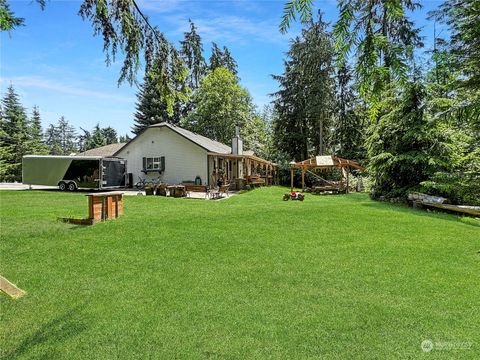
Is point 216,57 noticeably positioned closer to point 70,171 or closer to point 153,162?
point 153,162

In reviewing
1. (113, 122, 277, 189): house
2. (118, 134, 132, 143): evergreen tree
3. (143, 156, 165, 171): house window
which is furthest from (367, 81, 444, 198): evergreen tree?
(118, 134, 132, 143): evergreen tree

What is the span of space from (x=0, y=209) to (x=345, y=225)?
1183 centimetres

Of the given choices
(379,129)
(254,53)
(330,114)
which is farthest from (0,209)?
(330,114)

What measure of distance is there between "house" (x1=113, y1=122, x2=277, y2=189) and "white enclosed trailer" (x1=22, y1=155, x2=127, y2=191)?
2841 mm

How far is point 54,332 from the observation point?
353 cm

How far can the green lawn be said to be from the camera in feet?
10.9

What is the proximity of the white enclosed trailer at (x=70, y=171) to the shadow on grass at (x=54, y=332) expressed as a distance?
18.1 metres

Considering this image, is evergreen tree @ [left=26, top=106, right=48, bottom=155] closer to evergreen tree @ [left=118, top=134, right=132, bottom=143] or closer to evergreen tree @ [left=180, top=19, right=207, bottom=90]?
evergreen tree @ [left=118, top=134, right=132, bottom=143]

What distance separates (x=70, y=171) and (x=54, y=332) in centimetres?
1967

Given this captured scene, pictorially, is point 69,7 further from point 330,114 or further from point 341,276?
point 330,114

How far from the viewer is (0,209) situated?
37.8 ft

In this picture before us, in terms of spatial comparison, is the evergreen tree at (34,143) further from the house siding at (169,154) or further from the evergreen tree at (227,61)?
the evergreen tree at (227,61)

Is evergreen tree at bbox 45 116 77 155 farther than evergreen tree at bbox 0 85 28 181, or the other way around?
evergreen tree at bbox 45 116 77 155

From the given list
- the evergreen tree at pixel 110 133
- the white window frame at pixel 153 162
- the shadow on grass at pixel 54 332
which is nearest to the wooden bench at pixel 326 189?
the white window frame at pixel 153 162
